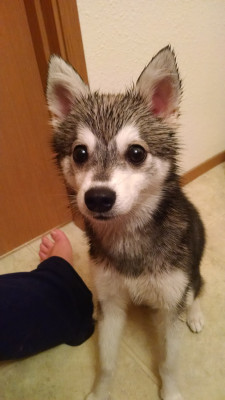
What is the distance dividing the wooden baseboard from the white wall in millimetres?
252

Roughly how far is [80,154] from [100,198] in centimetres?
21

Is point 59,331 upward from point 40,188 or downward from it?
downward

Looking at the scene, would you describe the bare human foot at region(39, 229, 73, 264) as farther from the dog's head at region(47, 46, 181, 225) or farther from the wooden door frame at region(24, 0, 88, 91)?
the wooden door frame at region(24, 0, 88, 91)

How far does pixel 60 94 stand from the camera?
3.46 feet

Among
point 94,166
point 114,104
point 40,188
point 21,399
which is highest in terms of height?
point 114,104

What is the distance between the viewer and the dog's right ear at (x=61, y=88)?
945mm

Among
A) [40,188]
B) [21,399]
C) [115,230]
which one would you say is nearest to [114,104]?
[115,230]

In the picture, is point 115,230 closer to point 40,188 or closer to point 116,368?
point 116,368

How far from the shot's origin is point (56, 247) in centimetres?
183

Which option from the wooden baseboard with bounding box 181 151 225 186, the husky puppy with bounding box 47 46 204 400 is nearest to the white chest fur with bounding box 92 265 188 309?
the husky puppy with bounding box 47 46 204 400

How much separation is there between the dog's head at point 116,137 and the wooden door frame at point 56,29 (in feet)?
1.35

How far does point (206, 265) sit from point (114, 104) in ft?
3.90

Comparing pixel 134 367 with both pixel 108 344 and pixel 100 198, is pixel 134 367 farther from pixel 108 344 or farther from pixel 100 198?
pixel 100 198

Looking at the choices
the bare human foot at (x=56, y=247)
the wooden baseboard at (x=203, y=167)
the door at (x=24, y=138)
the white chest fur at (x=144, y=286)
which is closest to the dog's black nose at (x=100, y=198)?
the white chest fur at (x=144, y=286)
